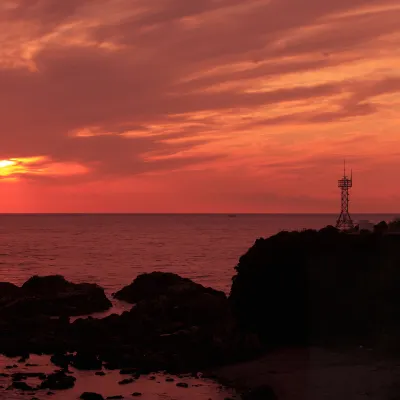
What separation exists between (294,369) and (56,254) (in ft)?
366

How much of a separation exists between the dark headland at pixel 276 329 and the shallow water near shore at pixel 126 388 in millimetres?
727

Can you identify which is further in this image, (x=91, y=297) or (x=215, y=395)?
(x=91, y=297)

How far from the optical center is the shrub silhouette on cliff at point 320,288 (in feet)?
132

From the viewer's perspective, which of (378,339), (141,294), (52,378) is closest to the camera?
(52,378)

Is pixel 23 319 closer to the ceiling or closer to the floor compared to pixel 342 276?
closer to the floor

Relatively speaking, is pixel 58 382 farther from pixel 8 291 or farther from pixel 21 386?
pixel 8 291

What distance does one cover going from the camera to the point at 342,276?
137 ft

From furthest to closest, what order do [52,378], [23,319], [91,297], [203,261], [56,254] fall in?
1. [56,254]
2. [203,261]
3. [91,297]
4. [23,319]
5. [52,378]

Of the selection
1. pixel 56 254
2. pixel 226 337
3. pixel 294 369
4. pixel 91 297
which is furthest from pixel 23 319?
pixel 56 254

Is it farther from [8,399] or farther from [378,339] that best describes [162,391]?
[378,339]

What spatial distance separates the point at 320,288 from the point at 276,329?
4.03 meters

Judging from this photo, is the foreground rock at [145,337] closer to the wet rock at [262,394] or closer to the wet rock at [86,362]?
the wet rock at [86,362]

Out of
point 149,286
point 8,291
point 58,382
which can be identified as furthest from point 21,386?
point 149,286

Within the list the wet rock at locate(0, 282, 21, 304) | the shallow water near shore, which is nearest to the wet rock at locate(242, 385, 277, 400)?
the shallow water near shore
